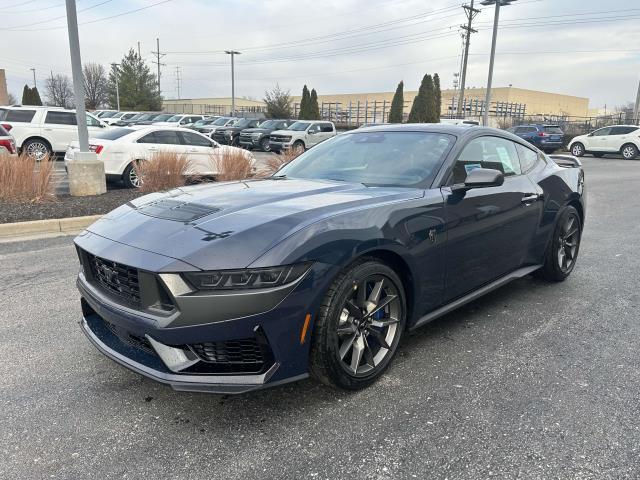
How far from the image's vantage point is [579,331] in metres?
3.92

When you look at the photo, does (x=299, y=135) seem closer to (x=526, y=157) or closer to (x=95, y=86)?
(x=526, y=157)

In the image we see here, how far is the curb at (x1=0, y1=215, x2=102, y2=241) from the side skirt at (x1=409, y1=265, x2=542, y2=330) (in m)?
5.95

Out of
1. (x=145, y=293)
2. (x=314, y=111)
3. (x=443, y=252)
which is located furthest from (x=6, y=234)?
(x=314, y=111)

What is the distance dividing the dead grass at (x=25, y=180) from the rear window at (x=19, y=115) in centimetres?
880

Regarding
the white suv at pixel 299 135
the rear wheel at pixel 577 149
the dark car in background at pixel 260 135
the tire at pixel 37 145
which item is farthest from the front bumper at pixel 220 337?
the rear wheel at pixel 577 149

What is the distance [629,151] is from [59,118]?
25.3 meters

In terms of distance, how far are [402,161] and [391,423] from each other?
6.29 feet

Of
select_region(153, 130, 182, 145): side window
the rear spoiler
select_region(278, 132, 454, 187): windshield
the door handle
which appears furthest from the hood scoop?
select_region(153, 130, 182, 145): side window

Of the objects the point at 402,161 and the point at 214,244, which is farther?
the point at 402,161

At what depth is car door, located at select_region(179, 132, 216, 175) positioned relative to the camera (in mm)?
12328

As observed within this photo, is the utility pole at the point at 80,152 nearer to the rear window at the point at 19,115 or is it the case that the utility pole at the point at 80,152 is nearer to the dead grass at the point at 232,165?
the dead grass at the point at 232,165

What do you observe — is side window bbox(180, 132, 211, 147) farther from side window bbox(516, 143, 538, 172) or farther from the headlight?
the headlight

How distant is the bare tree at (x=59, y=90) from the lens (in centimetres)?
7769

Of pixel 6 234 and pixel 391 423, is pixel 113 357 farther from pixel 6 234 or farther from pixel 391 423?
pixel 6 234
